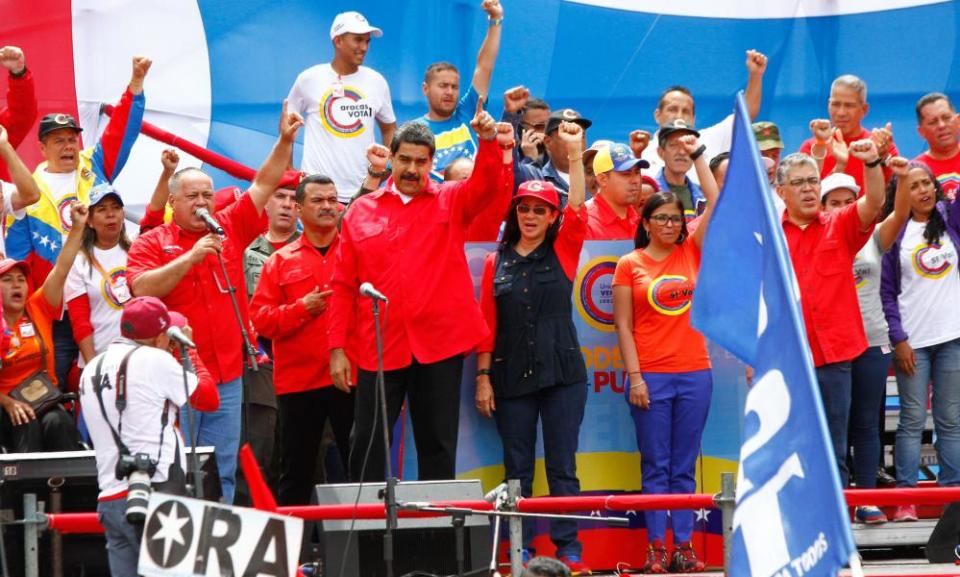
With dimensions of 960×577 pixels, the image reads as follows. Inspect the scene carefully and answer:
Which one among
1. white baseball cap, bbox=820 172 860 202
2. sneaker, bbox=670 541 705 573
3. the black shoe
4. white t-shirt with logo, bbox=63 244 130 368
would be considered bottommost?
sneaker, bbox=670 541 705 573

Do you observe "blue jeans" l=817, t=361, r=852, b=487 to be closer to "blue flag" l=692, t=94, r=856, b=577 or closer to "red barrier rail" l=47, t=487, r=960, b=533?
"red barrier rail" l=47, t=487, r=960, b=533

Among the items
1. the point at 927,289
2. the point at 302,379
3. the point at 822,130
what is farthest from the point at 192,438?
the point at 822,130

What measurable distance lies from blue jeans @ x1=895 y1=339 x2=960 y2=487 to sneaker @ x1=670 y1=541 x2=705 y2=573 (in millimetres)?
1378

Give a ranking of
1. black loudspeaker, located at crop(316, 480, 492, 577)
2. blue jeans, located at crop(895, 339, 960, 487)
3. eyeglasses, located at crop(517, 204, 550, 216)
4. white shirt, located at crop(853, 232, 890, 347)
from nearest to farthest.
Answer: black loudspeaker, located at crop(316, 480, 492, 577) < eyeglasses, located at crop(517, 204, 550, 216) < blue jeans, located at crop(895, 339, 960, 487) < white shirt, located at crop(853, 232, 890, 347)

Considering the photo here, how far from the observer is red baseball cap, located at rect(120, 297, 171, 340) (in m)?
7.30

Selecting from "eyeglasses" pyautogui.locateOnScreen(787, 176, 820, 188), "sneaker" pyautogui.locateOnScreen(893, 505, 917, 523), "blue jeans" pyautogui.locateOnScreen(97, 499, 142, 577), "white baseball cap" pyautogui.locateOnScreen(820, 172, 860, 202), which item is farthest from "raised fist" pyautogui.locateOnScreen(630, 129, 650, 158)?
"blue jeans" pyautogui.locateOnScreen(97, 499, 142, 577)

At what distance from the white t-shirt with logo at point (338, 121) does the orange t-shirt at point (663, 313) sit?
2580mm

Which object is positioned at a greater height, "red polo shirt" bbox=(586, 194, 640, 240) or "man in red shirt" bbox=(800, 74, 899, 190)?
"man in red shirt" bbox=(800, 74, 899, 190)

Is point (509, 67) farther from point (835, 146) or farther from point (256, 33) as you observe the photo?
point (835, 146)

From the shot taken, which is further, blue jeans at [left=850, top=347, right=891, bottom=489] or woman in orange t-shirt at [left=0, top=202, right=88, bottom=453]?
blue jeans at [left=850, top=347, right=891, bottom=489]

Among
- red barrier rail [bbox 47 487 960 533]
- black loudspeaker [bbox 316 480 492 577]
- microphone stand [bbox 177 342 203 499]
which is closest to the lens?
microphone stand [bbox 177 342 203 499]

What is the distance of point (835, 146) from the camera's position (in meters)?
10.1

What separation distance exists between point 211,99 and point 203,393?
4.64 m

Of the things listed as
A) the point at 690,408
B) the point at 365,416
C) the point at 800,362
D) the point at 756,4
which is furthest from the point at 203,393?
the point at 756,4
